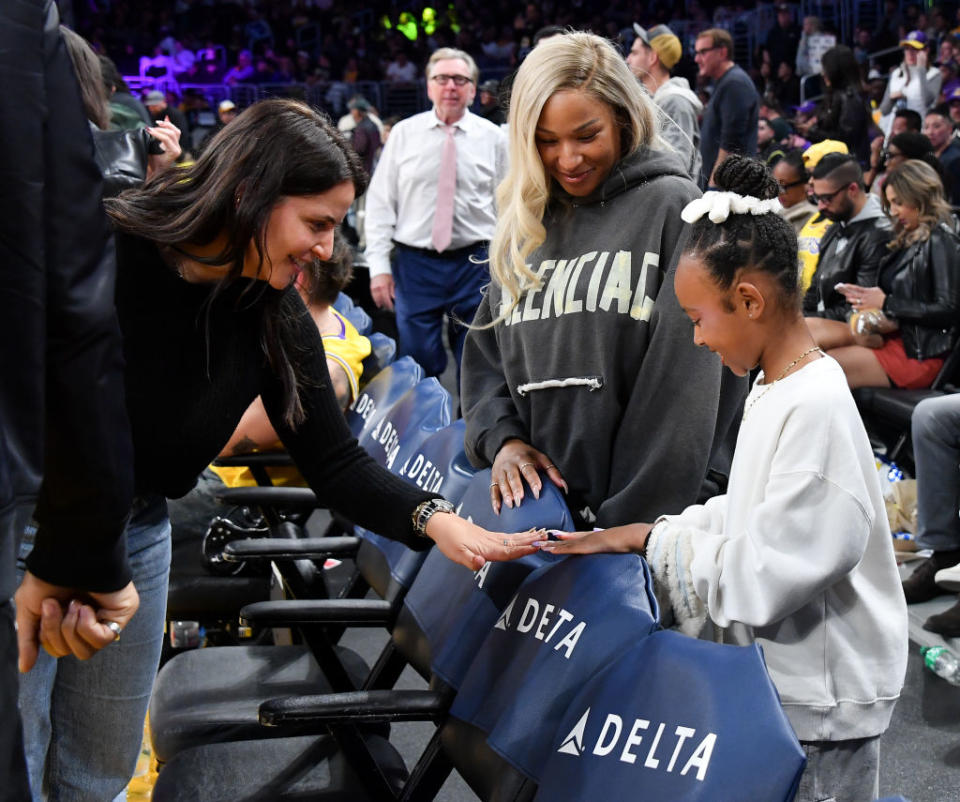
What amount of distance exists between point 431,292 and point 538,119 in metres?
2.96

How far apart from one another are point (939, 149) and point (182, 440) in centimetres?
717

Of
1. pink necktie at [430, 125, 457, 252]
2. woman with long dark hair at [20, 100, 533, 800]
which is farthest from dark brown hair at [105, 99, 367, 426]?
pink necktie at [430, 125, 457, 252]

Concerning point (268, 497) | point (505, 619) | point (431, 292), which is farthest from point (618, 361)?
point (431, 292)

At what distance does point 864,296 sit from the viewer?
4320 mm

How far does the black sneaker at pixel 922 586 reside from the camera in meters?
3.38

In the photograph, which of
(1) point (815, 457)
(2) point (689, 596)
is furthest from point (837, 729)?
(1) point (815, 457)

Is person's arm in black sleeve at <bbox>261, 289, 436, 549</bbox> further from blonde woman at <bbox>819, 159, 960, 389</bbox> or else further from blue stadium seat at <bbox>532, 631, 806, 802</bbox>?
blonde woman at <bbox>819, 159, 960, 389</bbox>

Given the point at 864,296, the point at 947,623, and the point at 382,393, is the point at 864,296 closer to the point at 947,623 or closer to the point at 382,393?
the point at 947,623

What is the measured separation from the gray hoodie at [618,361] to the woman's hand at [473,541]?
0.20 meters

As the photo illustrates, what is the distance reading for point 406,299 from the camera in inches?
190

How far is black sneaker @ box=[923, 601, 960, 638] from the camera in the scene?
10.1 feet

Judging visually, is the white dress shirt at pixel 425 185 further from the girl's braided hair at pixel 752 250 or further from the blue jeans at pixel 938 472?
the girl's braided hair at pixel 752 250

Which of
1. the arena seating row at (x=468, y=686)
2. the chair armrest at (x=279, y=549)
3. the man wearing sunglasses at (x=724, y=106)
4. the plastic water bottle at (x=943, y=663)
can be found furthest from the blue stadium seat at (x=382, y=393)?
the man wearing sunglasses at (x=724, y=106)

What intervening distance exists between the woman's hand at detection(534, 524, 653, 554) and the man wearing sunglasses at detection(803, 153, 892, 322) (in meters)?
3.25
